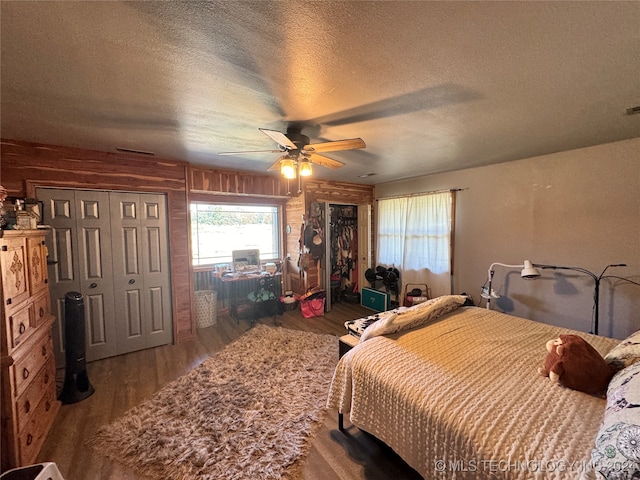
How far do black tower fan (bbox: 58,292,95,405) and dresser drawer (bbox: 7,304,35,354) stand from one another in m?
0.44

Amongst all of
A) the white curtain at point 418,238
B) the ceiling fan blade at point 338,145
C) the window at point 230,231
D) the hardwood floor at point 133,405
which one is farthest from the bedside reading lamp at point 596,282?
the window at point 230,231

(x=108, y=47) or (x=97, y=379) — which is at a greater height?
(x=108, y=47)

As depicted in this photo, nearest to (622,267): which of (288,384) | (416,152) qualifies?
(416,152)

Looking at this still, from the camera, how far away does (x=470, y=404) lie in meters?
1.31

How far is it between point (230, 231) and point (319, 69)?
3732mm

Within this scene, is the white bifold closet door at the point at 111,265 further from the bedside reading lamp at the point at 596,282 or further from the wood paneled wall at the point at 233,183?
the bedside reading lamp at the point at 596,282

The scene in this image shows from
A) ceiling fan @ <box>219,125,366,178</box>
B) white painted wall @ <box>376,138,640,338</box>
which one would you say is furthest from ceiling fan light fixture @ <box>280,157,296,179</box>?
white painted wall @ <box>376,138,640,338</box>

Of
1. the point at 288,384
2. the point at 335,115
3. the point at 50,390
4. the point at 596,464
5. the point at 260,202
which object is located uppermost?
the point at 335,115

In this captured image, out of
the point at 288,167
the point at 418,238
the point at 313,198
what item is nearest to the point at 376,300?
the point at 418,238

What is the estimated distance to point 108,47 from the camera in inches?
48.8

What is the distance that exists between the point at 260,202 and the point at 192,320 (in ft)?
7.53

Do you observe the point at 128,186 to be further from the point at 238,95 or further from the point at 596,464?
the point at 596,464

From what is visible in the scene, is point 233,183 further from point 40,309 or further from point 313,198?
point 40,309

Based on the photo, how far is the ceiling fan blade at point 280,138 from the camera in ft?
6.02
